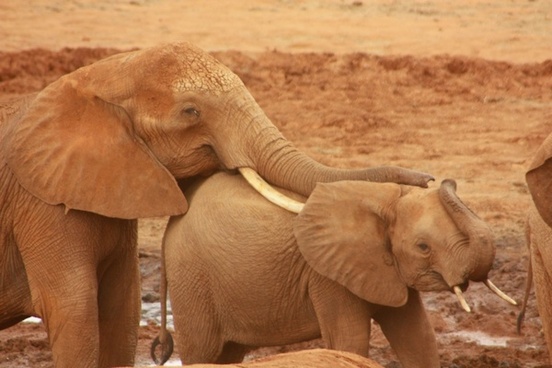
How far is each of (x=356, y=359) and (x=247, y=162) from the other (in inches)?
68.2

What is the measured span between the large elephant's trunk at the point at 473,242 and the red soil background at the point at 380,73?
3.03 meters

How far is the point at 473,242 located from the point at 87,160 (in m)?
1.72

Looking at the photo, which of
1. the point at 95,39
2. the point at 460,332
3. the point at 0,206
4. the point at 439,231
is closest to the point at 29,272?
the point at 0,206

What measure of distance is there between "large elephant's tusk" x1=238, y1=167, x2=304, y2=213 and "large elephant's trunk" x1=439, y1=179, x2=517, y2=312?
2.30ft

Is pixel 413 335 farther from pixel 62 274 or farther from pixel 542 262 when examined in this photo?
pixel 62 274

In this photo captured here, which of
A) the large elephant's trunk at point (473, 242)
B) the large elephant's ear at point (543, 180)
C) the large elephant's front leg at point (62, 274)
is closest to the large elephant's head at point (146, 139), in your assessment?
the large elephant's front leg at point (62, 274)

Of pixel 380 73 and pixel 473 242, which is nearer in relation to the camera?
pixel 473 242

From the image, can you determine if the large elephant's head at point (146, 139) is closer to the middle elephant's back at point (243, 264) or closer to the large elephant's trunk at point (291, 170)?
the large elephant's trunk at point (291, 170)

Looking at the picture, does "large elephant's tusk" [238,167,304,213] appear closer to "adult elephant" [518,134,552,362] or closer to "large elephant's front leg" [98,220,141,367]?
"large elephant's front leg" [98,220,141,367]

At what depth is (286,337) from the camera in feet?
25.4

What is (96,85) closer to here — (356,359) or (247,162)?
(247,162)

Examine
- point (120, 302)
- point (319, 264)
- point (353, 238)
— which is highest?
point (353, 238)

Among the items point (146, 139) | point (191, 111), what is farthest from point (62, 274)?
point (191, 111)

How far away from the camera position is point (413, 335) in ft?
24.9
